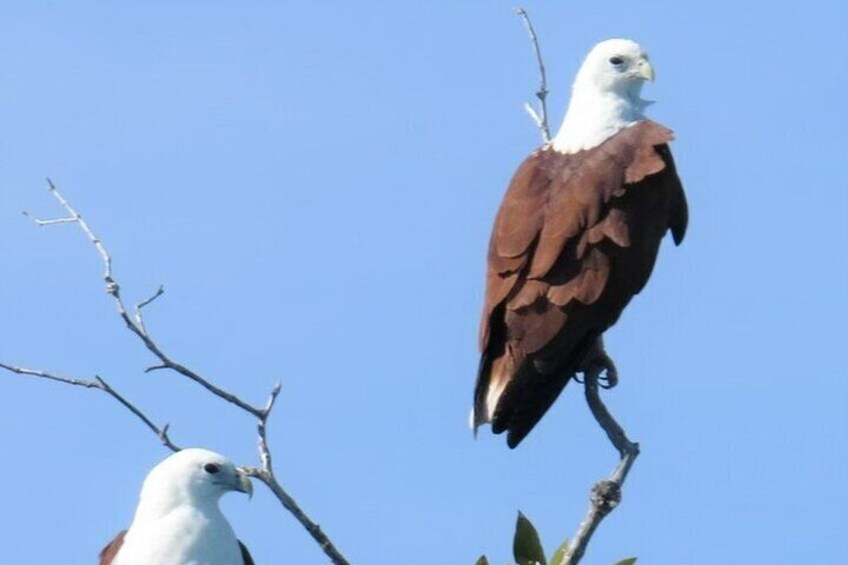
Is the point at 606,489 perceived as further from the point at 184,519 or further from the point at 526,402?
the point at 184,519

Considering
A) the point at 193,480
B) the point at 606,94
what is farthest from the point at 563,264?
the point at 193,480

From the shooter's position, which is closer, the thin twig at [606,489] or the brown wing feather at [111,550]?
the thin twig at [606,489]

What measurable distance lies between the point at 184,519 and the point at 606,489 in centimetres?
189

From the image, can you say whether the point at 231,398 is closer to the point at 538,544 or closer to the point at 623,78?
the point at 538,544

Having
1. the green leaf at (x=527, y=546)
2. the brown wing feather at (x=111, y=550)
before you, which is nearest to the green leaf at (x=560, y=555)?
the green leaf at (x=527, y=546)

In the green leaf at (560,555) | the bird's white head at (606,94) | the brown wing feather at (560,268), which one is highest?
the bird's white head at (606,94)

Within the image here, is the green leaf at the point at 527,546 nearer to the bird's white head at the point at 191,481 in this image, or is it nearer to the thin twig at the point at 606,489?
the thin twig at the point at 606,489

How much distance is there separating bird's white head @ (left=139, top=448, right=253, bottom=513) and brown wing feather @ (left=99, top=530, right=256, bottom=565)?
0.54ft

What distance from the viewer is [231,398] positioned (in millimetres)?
6078

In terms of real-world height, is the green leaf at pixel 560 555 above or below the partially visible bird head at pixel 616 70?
below

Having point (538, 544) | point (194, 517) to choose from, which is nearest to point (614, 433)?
point (538, 544)

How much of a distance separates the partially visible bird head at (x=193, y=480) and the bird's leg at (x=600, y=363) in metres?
1.37

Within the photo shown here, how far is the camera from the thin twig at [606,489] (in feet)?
21.1

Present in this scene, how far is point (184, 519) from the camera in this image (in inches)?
302
